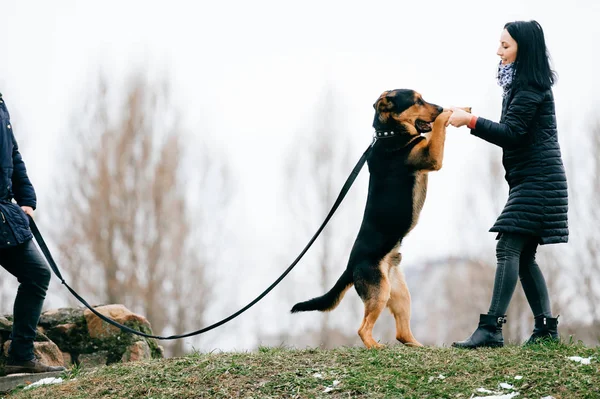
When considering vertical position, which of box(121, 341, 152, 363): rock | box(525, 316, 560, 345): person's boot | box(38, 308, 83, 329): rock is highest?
box(525, 316, 560, 345): person's boot

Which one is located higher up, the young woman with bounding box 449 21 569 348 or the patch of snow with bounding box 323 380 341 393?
the young woman with bounding box 449 21 569 348

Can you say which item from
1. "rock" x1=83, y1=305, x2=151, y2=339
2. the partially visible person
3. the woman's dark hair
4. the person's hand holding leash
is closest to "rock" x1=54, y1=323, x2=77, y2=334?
"rock" x1=83, y1=305, x2=151, y2=339

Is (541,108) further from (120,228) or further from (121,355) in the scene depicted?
(120,228)

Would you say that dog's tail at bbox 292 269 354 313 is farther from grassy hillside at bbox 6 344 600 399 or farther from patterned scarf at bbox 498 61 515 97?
patterned scarf at bbox 498 61 515 97

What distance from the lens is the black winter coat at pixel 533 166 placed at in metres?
5.34

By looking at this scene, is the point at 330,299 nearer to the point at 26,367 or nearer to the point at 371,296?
the point at 371,296

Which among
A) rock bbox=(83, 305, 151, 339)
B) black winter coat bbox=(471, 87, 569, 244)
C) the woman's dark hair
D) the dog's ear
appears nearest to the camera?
black winter coat bbox=(471, 87, 569, 244)

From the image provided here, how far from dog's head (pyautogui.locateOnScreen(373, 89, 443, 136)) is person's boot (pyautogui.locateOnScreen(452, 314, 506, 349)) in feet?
5.16

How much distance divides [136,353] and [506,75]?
4.47 metres

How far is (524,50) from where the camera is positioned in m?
5.49

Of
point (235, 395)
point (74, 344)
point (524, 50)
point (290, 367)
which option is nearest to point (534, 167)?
point (524, 50)

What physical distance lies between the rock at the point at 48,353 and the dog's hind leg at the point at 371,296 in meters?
3.23

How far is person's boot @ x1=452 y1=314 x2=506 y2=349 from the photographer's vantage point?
550 centimetres

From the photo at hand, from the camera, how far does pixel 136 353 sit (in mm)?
7238
